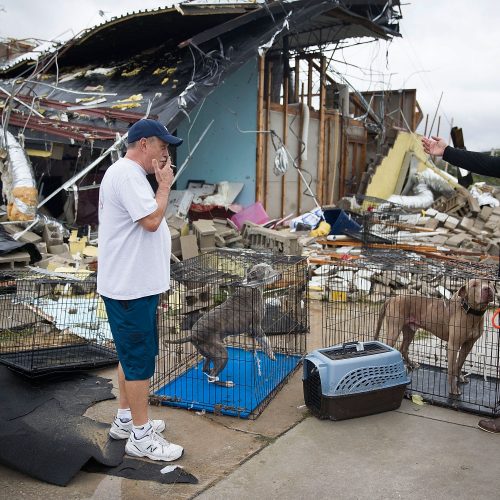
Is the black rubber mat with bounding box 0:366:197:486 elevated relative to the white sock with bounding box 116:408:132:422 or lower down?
lower down

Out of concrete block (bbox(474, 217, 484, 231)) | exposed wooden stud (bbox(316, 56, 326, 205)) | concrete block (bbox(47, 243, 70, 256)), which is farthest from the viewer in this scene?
exposed wooden stud (bbox(316, 56, 326, 205))

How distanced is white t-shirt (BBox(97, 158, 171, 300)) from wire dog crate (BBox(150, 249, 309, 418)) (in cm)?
108

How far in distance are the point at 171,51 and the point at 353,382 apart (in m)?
12.5

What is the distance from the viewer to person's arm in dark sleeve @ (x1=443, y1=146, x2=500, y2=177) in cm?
398

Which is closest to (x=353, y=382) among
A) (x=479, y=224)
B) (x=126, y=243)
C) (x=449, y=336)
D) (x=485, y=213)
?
(x=449, y=336)

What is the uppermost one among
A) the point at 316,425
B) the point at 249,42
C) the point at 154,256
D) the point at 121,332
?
the point at 249,42

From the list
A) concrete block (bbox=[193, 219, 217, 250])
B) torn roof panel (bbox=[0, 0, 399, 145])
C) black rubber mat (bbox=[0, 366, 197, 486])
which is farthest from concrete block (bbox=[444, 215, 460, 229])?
black rubber mat (bbox=[0, 366, 197, 486])

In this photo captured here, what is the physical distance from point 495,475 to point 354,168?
50.1ft

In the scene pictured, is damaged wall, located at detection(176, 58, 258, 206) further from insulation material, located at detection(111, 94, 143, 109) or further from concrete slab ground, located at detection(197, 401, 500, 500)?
concrete slab ground, located at detection(197, 401, 500, 500)

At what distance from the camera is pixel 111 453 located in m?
3.66

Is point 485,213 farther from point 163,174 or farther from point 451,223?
point 163,174

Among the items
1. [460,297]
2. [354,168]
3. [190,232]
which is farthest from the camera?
[354,168]

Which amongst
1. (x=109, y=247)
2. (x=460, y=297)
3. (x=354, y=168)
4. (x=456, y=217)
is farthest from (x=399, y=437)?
(x=354, y=168)

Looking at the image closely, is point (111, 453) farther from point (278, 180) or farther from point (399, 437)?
point (278, 180)
